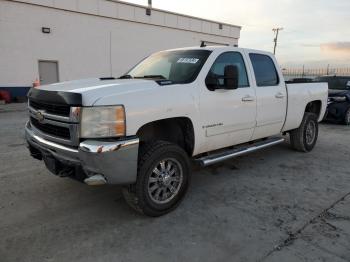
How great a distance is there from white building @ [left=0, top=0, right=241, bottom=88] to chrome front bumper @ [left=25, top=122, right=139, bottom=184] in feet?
49.6

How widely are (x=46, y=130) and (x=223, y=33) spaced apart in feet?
79.8

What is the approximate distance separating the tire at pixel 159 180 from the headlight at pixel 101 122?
1.57 feet

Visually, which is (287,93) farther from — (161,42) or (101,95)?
(161,42)

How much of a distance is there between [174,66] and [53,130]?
6.20 ft

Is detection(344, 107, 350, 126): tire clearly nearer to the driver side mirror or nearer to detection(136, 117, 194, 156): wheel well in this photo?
the driver side mirror

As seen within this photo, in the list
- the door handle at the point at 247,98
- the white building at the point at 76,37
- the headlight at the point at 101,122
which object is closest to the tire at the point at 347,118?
the door handle at the point at 247,98

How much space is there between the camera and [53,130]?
3.78 m

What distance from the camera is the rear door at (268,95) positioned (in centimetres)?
532

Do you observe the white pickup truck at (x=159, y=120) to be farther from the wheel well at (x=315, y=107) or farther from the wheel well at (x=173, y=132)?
the wheel well at (x=315, y=107)

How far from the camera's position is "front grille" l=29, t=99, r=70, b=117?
3.51 metres

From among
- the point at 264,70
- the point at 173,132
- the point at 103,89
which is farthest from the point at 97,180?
the point at 264,70

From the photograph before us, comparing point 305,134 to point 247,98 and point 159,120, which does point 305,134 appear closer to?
point 247,98

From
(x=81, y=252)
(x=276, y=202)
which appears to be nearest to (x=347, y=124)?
(x=276, y=202)

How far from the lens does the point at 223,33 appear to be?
86.8 ft
